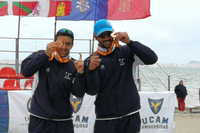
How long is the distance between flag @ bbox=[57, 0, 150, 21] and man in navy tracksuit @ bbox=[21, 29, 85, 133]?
7031 mm

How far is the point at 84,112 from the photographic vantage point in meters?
6.65

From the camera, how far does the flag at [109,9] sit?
→ 9969 millimetres

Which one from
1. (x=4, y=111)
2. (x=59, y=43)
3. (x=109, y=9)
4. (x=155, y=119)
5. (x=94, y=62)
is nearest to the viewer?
(x=94, y=62)

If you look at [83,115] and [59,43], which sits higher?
[59,43]

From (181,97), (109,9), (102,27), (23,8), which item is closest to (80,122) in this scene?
(102,27)

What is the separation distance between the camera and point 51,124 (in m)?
2.99

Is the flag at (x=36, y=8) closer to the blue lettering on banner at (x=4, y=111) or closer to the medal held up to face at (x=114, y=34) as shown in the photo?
the blue lettering on banner at (x=4, y=111)

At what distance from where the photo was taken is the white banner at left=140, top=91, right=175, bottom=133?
678cm

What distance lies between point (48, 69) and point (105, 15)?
7309mm

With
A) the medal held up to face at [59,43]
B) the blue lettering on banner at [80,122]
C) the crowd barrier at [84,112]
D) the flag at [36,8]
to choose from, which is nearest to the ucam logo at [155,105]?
the crowd barrier at [84,112]

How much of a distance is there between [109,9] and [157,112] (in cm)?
461

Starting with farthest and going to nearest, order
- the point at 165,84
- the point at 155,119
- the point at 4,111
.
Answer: the point at 165,84, the point at 155,119, the point at 4,111

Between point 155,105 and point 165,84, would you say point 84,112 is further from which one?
point 165,84

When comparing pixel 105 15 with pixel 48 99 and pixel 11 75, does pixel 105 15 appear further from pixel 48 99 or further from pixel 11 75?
pixel 48 99
